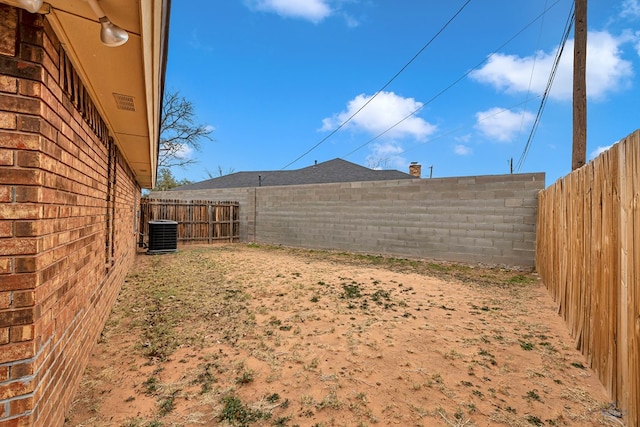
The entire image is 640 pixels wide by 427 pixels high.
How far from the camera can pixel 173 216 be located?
1191 cm

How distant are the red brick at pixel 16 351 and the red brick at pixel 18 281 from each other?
0.81 feet

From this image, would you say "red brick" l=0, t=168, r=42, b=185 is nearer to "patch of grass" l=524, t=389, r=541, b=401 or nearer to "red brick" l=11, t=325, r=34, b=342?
"red brick" l=11, t=325, r=34, b=342

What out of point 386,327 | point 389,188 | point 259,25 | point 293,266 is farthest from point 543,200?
point 259,25

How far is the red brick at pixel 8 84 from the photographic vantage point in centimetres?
130

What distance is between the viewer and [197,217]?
12.5 m

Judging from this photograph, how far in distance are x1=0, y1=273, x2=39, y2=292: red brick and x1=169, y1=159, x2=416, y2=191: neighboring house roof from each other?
13988 millimetres

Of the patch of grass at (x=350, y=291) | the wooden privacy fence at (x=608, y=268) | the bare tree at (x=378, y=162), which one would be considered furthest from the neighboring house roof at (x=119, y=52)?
the bare tree at (x=378, y=162)

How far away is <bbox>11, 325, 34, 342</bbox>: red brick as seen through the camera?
1.30 metres

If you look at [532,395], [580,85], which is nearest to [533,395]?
[532,395]

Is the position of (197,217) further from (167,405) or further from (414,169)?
(414,169)

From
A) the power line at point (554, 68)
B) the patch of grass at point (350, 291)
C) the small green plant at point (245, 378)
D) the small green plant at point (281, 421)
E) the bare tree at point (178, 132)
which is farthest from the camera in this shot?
the bare tree at point (178, 132)

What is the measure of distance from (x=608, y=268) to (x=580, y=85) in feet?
18.1

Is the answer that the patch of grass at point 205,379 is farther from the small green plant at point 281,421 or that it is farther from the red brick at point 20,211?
the red brick at point 20,211

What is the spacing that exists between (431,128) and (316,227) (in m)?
19.2
